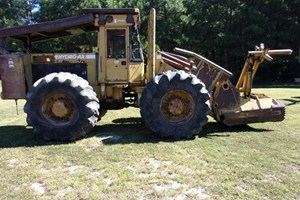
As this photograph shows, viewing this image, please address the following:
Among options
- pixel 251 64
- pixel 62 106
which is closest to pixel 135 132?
pixel 62 106

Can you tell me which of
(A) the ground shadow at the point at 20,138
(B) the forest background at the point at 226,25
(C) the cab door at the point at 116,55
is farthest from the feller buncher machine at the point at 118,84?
(B) the forest background at the point at 226,25

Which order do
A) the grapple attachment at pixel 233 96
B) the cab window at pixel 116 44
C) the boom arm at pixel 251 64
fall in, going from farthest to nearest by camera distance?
the boom arm at pixel 251 64 < the grapple attachment at pixel 233 96 < the cab window at pixel 116 44

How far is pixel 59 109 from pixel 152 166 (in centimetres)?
265

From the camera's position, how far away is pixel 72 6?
28797 mm

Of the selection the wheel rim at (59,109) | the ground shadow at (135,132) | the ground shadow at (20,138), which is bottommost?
the ground shadow at (20,138)

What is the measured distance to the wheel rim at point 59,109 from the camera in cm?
686

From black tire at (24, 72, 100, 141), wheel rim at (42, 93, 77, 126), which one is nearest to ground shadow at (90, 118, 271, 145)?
black tire at (24, 72, 100, 141)

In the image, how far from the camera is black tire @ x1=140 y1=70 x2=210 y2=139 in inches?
271

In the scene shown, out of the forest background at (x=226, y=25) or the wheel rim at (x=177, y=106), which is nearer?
the wheel rim at (x=177, y=106)

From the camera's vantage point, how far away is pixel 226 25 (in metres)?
29.3

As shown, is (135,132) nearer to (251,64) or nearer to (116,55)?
(116,55)

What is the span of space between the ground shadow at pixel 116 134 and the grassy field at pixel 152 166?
0.07 ft

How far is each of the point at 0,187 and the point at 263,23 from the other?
88.7 feet

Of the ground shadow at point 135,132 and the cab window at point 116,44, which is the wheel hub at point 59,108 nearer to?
the ground shadow at point 135,132
